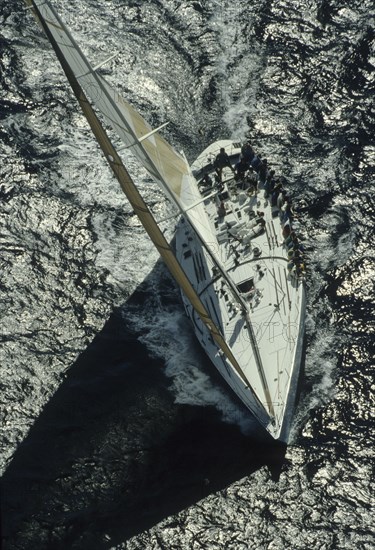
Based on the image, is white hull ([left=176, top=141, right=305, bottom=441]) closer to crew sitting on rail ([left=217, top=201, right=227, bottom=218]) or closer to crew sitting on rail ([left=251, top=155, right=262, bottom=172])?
crew sitting on rail ([left=217, top=201, right=227, bottom=218])

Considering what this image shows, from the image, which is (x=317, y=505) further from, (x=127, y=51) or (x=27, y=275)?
(x=127, y=51)

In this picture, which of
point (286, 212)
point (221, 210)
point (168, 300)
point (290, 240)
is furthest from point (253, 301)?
point (168, 300)

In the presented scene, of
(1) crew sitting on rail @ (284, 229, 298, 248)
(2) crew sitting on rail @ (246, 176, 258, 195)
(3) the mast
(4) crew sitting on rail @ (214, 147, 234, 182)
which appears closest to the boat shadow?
(3) the mast

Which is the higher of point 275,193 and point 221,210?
point 221,210

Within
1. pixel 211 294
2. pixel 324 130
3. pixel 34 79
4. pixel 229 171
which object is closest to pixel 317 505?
pixel 211 294

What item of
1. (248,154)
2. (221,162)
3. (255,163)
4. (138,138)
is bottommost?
(255,163)

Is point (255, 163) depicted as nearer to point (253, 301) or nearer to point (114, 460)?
point (253, 301)
